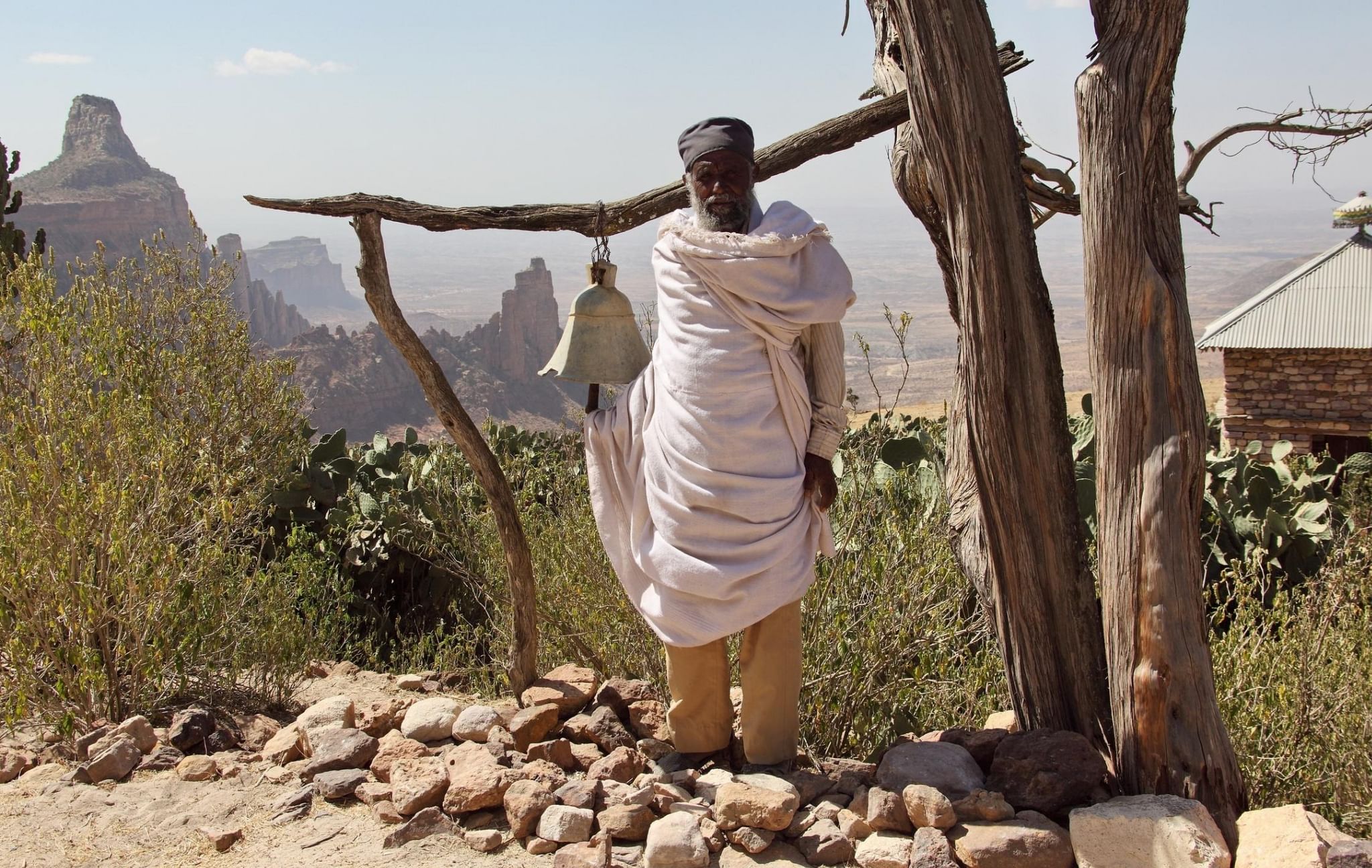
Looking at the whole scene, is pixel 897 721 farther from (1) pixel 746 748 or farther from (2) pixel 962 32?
(2) pixel 962 32

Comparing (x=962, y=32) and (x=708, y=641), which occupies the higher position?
(x=962, y=32)

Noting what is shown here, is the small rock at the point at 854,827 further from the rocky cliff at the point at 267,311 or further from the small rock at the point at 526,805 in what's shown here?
the rocky cliff at the point at 267,311

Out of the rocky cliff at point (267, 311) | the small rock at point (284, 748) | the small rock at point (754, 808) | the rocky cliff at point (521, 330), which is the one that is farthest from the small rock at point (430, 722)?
the rocky cliff at point (267, 311)

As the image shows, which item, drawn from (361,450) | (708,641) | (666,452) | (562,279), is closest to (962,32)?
(666,452)

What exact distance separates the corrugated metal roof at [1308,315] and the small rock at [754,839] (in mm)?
11379

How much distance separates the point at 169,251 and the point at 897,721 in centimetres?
547

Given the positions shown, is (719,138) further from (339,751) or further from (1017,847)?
(339,751)

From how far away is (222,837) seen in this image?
2.96 metres

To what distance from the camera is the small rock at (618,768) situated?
318cm

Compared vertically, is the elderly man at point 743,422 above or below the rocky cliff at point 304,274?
below

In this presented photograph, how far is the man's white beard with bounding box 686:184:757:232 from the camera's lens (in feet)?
9.83

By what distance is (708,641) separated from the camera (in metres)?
3.09

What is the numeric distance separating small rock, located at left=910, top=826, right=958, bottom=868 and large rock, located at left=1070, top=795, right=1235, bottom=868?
11.6 inches

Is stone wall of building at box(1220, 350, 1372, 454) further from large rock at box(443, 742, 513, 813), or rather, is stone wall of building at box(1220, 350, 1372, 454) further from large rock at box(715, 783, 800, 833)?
large rock at box(443, 742, 513, 813)
